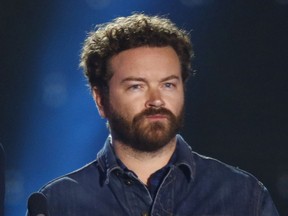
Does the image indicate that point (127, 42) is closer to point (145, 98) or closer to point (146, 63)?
point (146, 63)

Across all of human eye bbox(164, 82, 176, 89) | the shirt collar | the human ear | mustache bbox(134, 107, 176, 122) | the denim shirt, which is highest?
human eye bbox(164, 82, 176, 89)

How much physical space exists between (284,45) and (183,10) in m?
0.45

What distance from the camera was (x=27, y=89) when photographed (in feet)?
10.1

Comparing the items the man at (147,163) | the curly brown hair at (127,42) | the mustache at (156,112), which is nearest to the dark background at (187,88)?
the curly brown hair at (127,42)

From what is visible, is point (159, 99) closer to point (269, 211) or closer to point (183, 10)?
point (269, 211)

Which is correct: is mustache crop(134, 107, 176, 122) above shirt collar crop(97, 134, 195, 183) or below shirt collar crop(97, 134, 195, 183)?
above

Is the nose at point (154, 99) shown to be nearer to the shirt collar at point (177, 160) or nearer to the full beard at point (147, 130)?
the full beard at point (147, 130)

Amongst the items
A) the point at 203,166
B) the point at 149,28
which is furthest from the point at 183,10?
the point at 203,166

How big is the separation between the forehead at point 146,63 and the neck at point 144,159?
22 cm

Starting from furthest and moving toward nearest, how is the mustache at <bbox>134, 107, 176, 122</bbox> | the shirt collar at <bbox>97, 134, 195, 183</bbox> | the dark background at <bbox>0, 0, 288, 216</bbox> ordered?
1. the dark background at <bbox>0, 0, 288, 216</bbox>
2. the shirt collar at <bbox>97, 134, 195, 183</bbox>
3. the mustache at <bbox>134, 107, 176, 122</bbox>

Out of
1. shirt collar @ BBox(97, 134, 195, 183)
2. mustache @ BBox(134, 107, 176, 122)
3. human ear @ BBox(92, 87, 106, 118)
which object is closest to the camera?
mustache @ BBox(134, 107, 176, 122)

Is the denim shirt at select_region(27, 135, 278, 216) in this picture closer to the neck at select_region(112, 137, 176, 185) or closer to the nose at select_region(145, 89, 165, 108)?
the neck at select_region(112, 137, 176, 185)

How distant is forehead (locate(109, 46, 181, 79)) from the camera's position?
2.33m

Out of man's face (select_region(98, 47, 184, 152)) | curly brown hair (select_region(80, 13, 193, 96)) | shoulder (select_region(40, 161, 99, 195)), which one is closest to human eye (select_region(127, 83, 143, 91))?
man's face (select_region(98, 47, 184, 152))
